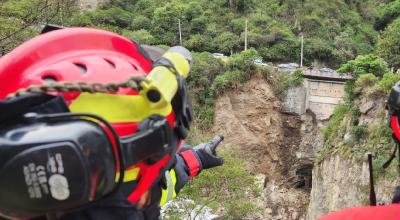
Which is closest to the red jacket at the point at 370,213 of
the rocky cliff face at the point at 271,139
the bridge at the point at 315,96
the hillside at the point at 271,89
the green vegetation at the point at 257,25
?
the hillside at the point at 271,89

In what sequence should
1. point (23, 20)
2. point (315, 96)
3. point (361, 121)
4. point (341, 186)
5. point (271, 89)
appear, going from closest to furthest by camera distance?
point (23, 20) → point (341, 186) → point (361, 121) → point (271, 89) → point (315, 96)

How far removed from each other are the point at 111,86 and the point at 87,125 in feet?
0.23

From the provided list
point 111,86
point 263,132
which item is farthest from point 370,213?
point 263,132

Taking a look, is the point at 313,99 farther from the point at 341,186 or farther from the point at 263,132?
the point at 341,186

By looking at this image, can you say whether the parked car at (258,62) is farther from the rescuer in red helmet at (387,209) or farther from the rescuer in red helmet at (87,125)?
the rescuer in red helmet at (87,125)

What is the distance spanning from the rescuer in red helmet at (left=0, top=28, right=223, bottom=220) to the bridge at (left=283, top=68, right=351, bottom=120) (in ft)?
40.3

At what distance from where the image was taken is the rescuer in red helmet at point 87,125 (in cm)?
58

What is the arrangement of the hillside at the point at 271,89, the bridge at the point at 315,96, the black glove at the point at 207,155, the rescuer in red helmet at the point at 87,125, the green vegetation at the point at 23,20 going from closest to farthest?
the rescuer in red helmet at the point at 87,125 < the black glove at the point at 207,155 < the green vegetation at the point at 23,20 < the hillside at the point at 271,89 < the bridge at the point at 315,96

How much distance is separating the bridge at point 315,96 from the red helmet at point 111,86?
40.4 ft

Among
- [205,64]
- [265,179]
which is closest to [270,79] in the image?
[205,64]

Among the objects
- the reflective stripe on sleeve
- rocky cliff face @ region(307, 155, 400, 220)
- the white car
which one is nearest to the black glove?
the reflective stripe on sleeve

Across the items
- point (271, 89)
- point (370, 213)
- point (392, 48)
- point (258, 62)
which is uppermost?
point (370, 213)

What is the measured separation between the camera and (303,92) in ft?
42.4

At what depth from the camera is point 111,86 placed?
644 millimetres
